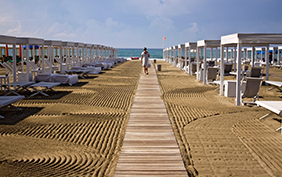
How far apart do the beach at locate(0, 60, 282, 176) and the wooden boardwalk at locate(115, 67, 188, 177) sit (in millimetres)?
116

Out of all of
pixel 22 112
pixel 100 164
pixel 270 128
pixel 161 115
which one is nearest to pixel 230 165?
pixel 100 164

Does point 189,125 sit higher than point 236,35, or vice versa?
point 236,35

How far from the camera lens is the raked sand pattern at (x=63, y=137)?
353cm

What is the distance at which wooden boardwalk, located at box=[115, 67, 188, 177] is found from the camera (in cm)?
334

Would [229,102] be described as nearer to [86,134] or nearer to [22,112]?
[86,134]

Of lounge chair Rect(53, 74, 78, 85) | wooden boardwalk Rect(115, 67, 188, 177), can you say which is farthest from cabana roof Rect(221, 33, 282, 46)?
lounge chair Rect(53, 74, 78, 85)

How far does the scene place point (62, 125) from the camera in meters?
5.54

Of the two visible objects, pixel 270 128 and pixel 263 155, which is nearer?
pixel 263 155

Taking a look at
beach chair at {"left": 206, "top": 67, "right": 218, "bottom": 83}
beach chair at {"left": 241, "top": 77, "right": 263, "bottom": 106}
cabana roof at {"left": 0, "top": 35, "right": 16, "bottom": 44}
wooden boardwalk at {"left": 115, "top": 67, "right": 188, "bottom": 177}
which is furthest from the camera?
beach chair at {"left": 206, "top": 67, "right": 218, "bottom": 83}

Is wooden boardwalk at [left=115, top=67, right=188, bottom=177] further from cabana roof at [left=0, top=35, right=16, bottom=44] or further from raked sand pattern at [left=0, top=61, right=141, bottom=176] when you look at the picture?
cabana roof at [left=0, top=35, right=16, bottom=44]

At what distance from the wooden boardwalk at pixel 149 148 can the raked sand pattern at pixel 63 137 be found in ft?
0.55

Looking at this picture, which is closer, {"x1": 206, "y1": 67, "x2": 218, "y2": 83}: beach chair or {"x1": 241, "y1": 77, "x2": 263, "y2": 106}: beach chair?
{"x1": 241, "y1": 77, "x2": 263, "y2": 106}: beach chair

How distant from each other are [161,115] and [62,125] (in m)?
2.04

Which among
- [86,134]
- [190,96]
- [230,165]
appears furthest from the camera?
[190,96]
